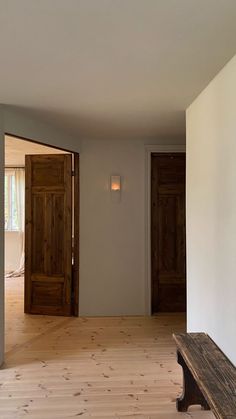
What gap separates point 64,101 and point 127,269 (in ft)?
8.82

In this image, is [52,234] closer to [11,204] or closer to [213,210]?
[213,210]

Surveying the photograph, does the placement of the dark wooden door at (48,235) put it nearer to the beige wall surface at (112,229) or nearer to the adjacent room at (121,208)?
the adjacent room at (121,208)

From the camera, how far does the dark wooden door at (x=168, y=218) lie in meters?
5.24

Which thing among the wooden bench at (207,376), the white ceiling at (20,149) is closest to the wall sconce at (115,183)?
the white ceiling at (20,149)

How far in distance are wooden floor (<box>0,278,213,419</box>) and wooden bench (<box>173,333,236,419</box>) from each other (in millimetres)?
164

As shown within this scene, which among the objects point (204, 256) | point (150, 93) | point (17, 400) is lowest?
point (17, 400)

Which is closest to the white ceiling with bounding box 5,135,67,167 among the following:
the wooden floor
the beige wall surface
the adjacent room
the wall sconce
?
the adjacent room

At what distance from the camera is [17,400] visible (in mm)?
2824

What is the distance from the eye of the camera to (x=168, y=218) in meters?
5.24

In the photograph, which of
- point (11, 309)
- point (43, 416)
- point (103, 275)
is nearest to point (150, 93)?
point (43, 416)

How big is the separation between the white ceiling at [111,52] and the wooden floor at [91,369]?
7.87 ft

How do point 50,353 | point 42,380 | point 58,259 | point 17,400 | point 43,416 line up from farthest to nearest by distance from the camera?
point 58,259 → point 50,353 → point 42,380 → point 17,400 → point 43,416

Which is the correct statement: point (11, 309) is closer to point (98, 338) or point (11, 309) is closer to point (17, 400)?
point (98, 338)

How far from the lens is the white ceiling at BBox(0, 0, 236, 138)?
67.6 inches
